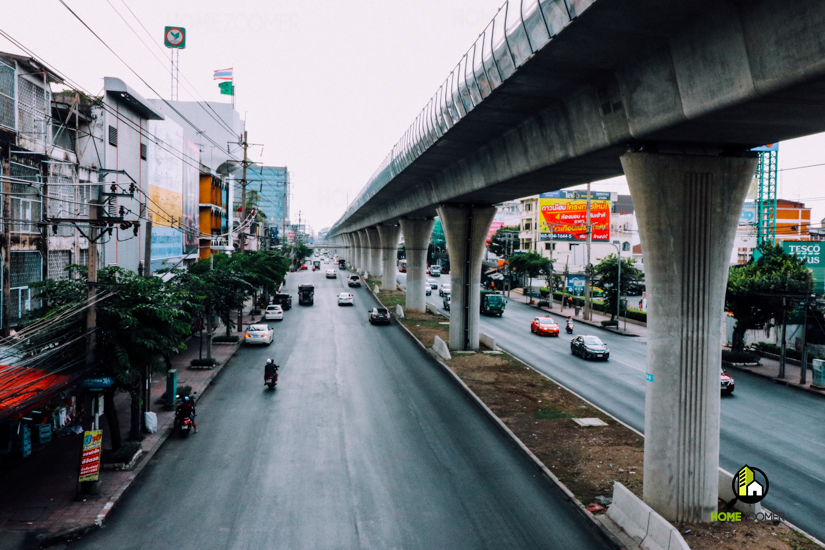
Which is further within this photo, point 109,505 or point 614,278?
point 614,278

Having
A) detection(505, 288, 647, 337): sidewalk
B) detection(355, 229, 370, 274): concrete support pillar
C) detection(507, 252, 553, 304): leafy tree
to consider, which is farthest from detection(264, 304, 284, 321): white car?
detection(355, 229, 370, 274): concrete support pillar

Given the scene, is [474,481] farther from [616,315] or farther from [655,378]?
[616,315]

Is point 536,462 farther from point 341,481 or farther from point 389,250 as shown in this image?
point 389,250

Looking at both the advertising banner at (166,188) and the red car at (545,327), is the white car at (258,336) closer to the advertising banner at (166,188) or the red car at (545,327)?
the advertising banner at (166,188)

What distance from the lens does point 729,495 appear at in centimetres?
1307

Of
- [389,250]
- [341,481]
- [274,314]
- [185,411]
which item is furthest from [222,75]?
[341,481]

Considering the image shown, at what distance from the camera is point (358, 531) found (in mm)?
11609

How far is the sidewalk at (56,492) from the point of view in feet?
37.1

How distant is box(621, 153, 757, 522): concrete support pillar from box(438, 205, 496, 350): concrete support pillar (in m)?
20.8

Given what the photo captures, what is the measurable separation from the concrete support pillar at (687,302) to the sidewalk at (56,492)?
12.4m

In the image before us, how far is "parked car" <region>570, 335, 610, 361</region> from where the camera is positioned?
106ft

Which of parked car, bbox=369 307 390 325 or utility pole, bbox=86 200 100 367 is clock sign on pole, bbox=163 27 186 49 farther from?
utility pole, bbox=86 200 100 367

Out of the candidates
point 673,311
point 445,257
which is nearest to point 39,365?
point 673,311

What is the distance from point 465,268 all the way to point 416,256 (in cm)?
1837
